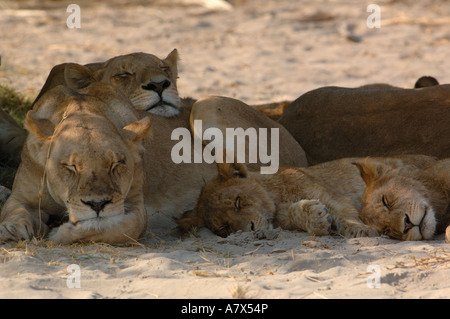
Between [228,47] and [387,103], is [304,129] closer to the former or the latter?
[387,103]

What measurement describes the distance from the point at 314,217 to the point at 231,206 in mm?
528

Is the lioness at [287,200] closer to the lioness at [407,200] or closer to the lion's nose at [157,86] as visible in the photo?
the lioness at [407,200]

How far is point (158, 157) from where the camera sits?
5.48m

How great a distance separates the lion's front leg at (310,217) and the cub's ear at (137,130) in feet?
3.30

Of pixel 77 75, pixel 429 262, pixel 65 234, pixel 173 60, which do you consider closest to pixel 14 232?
pixel 65 234

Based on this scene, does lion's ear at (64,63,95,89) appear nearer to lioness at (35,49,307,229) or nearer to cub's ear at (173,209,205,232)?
lioness at (35,49,307,229)

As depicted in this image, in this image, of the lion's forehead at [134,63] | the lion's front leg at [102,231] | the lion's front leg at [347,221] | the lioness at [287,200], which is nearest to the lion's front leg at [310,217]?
the lioness at [287,200]

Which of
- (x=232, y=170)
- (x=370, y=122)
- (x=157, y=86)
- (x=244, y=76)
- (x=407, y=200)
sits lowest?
(x=407, y=200)

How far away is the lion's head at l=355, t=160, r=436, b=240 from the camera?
14.4 ft

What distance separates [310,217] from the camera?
471 centimetres

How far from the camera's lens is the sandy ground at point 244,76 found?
3.64 metres

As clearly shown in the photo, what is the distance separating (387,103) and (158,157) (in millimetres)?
1853

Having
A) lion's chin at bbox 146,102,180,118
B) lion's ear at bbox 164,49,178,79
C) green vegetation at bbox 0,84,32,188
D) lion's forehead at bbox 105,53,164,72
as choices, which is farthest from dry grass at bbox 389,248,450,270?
green vegetation at bbox 0,84,32,188

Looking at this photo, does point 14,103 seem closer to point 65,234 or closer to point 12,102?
point 12,102
